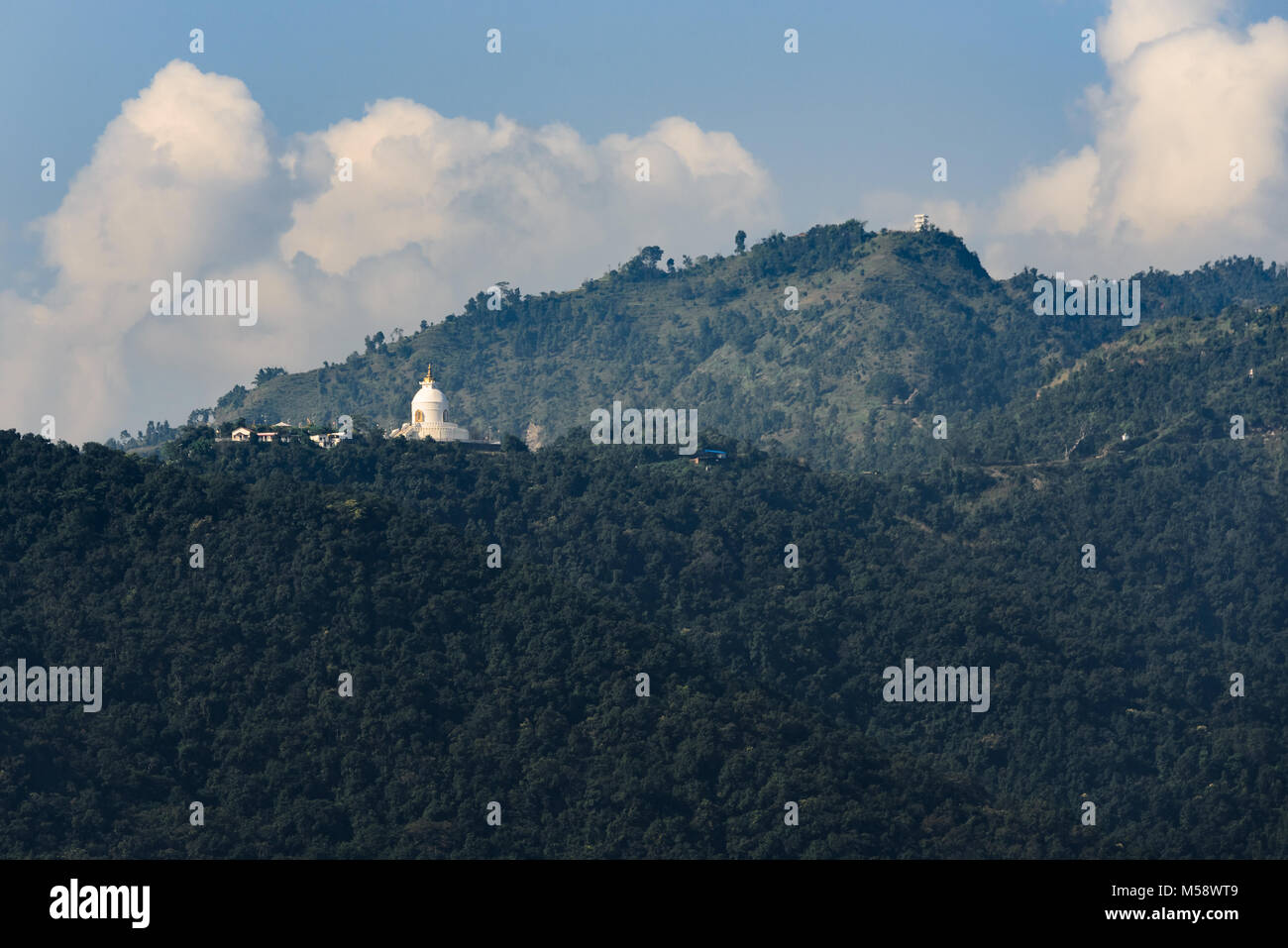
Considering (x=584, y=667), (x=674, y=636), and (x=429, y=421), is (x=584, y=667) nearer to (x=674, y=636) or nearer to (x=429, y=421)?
(x=674, y=636)

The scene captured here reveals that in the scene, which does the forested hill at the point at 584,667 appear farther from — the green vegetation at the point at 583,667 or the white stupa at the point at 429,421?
the white stupa at the point at 429,421

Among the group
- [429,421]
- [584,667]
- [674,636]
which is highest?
[429,421]

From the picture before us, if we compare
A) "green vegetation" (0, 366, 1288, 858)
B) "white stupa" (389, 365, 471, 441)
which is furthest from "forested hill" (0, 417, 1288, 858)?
"white stupa" (389, 365, 471, 441)

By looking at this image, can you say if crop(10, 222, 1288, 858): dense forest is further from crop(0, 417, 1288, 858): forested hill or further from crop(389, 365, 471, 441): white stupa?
crop(389, 365, 471, 441): white stupa

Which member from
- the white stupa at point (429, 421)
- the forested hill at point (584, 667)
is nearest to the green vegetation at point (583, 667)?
the forested hill at point (584, 667)

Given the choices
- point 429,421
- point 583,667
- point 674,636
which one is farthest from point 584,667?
point 429,421

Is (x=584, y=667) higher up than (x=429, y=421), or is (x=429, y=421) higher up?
(x=429, y=421)
